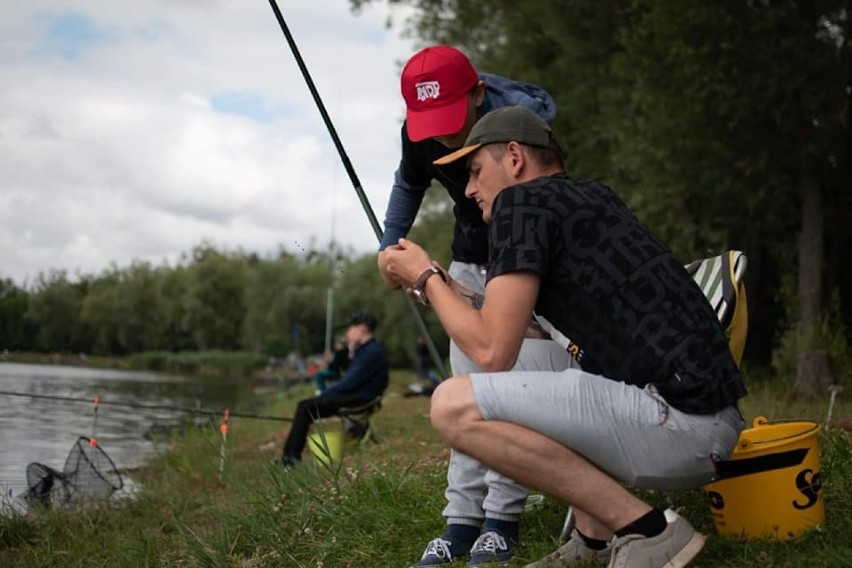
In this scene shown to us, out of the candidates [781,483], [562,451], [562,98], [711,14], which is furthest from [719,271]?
[562,98]

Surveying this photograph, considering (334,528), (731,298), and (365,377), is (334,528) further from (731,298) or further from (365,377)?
(365,377)

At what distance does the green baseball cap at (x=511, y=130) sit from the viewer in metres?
2.71

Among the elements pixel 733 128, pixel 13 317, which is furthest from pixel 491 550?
pixel 13 317

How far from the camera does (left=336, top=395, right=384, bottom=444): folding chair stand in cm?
823

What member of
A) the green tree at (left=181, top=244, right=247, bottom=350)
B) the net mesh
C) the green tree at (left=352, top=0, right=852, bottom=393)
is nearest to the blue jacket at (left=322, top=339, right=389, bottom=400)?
the net mesh

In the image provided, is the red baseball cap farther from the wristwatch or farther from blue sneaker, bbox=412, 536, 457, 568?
blue sneaker, bbox=412, 536, 457, 568

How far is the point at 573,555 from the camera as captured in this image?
297 centimetres

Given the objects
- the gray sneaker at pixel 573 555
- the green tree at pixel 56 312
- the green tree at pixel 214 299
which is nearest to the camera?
the gray sneaker at pixel 573 555

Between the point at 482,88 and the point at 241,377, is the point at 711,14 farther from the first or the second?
the point at 241,377

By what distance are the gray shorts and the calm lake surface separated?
4640 millimetres

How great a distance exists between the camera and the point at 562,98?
14.8 m

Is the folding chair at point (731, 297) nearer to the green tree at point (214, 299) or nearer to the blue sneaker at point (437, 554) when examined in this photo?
the blue sneaker at point (437, 554)

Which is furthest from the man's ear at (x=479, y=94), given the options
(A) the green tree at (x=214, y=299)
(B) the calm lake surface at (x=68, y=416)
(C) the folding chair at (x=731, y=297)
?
(A) the green tree at (x=214, y=299)

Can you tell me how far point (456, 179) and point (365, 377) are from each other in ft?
16.5
